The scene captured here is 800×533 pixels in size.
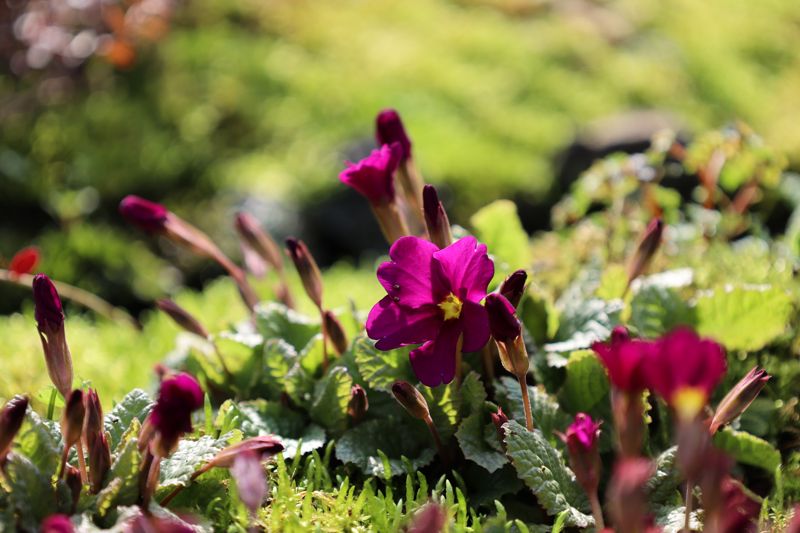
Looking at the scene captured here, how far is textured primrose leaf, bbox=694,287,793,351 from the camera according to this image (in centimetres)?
158

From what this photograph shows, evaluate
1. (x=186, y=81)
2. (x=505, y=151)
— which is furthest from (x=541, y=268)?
(x=186, y=81)

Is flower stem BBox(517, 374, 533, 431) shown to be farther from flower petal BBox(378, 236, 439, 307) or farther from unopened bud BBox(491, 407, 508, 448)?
flower petal BBox(378, 236, 439, 307)

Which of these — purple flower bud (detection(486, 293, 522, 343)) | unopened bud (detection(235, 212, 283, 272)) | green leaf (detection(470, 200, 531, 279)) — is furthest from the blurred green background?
purple flower bud (detection(486, 293, 522, 343))

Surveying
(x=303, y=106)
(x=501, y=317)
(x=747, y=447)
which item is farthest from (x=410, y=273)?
(x=303, y=106)

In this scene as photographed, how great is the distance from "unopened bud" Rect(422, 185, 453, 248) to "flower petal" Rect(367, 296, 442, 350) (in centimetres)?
18

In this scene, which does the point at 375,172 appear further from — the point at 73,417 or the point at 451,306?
the point at 73,417

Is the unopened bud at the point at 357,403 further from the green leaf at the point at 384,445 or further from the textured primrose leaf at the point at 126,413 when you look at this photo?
the textured primrose leaf at the point at 126,413

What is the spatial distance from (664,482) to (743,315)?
428mm

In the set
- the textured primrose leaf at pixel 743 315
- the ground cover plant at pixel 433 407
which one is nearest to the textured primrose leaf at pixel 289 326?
the ground cover plant at pixel 433 407

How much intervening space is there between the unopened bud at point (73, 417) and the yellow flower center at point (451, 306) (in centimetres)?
50

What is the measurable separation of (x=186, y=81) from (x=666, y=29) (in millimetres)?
3563

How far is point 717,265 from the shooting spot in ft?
7.16

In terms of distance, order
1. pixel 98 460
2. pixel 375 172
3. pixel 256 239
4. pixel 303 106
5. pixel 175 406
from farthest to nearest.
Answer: pixel 303 106 → pixel 256 239 → pixel 375 172 → pixel 98 460 → pixel 175 406

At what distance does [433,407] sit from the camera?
4.71 ft
